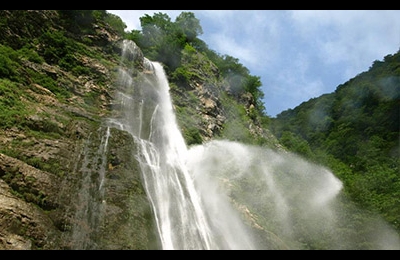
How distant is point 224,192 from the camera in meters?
21.0

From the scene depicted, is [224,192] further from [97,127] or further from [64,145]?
[64,145]

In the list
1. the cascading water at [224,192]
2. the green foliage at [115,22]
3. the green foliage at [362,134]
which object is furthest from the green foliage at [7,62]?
the green foliage at [362,134]

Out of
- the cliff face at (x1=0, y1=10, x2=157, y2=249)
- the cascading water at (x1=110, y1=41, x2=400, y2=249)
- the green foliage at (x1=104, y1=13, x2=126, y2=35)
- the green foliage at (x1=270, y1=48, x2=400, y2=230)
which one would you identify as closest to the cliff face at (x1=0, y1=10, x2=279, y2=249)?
the cliff face at (x1=0, y1=10, x2=157, y2=249)

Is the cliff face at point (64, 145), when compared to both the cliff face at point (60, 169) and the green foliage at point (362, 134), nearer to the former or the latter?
the cliff face at point (60, 169)

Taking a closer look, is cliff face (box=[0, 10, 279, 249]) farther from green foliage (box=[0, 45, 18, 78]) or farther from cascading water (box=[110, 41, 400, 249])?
cascading water (box=[110, 41, 400, 249])

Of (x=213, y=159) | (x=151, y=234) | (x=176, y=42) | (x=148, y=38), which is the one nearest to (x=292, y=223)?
(x=213, y=159)

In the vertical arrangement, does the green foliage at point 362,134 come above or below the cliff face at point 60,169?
above

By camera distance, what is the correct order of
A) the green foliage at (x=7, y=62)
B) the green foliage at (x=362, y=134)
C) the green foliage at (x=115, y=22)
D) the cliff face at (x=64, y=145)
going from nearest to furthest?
the cliff face at (x=64, y=145)
the green foliage at (x=7, y=62)
the green foliage at (x=362, y=134)
the green foliage at (x=115, y=22)

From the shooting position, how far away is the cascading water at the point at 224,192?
16375 mm

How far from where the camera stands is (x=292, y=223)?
67.8 feet

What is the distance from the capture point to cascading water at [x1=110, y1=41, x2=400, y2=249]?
1638 cm

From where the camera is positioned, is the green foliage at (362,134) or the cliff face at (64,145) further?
the green foliage at (362,134)

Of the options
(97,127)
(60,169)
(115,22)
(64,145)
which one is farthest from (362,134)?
(60,169)

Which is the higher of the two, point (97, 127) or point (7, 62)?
point (7, 62)
